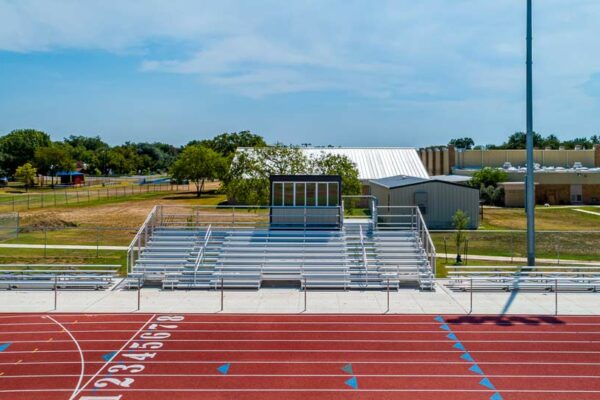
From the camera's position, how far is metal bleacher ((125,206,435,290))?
24.3 m

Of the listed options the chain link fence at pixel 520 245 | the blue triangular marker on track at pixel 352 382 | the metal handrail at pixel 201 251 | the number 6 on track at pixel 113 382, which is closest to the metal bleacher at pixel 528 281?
the chain link fence at pixel 520 245

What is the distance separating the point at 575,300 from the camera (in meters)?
22.0

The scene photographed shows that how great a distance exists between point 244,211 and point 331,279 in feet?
102

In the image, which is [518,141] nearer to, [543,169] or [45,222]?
[543,169]

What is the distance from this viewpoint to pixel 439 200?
46.1m

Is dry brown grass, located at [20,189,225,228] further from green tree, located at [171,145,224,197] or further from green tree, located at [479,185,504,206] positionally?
green tree, located at [479,185,504,206]

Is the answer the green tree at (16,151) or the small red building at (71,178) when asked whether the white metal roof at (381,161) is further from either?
the green tree at (16,151)

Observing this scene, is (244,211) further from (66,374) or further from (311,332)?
(66,374)

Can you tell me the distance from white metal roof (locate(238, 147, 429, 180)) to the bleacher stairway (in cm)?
3736

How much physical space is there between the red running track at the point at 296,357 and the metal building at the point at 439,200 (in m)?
26.7

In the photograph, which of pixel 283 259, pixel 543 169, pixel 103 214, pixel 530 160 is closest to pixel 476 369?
pixel 283 259

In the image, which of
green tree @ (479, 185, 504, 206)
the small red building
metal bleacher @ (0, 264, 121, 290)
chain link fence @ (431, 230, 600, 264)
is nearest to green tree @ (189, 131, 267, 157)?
the small red building

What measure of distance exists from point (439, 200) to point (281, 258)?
23078 mm

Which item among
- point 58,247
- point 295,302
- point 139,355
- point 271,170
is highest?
point 271,170
